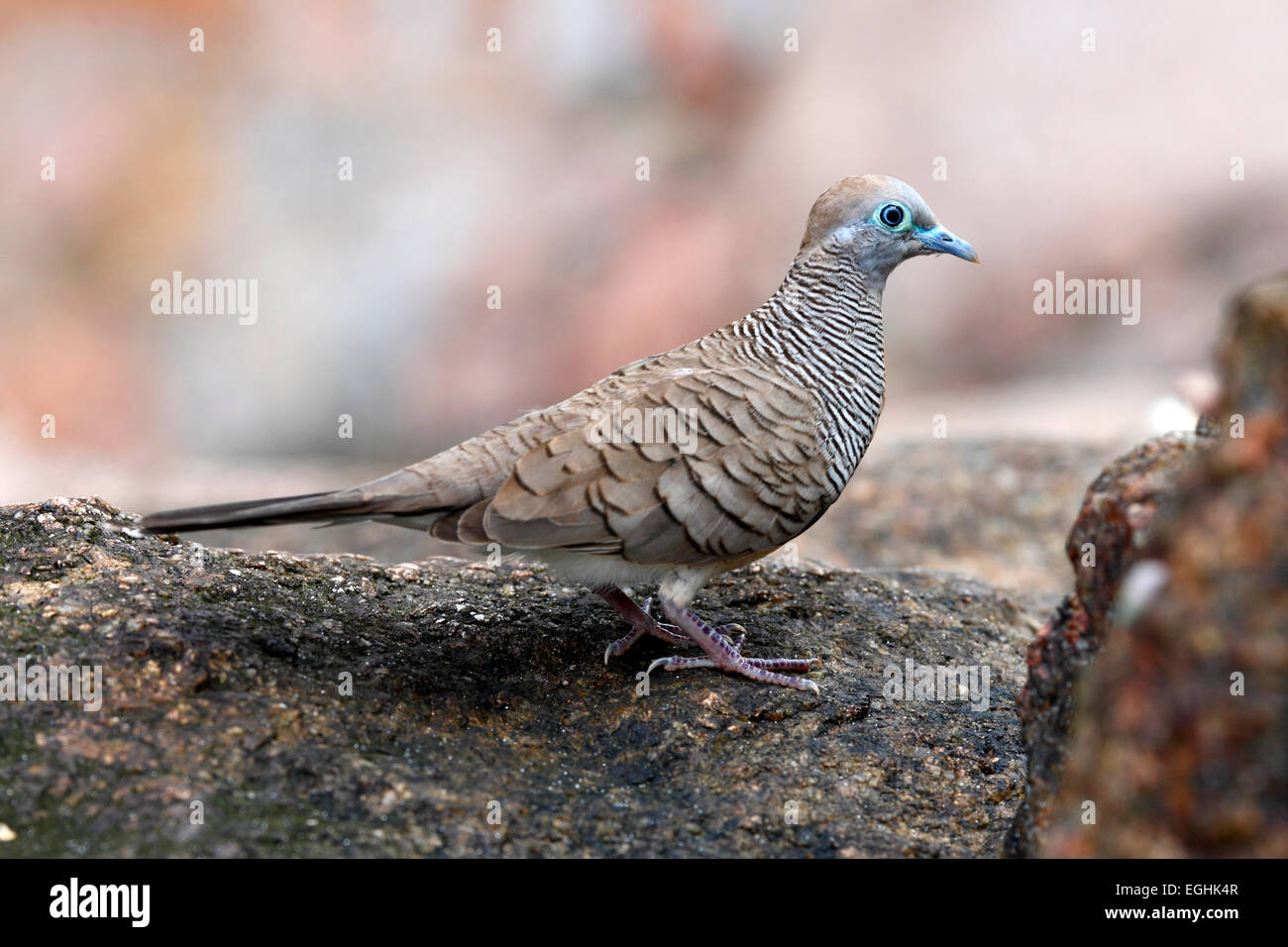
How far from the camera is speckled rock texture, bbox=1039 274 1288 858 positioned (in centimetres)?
215

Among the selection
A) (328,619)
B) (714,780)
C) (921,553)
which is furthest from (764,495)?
(921,553)

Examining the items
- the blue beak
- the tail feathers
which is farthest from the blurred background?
the tail feathers

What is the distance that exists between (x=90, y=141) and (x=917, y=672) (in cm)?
1822

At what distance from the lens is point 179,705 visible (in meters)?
3.50

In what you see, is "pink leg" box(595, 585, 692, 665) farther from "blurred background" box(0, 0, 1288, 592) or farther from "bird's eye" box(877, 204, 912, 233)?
"blurred background" box(0, 0, 1288, 592)

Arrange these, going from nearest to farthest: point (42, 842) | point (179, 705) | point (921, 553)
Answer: point (42, 842) < point (179, 705) < point (921, 553)

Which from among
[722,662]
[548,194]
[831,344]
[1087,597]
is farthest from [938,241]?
[548,194]

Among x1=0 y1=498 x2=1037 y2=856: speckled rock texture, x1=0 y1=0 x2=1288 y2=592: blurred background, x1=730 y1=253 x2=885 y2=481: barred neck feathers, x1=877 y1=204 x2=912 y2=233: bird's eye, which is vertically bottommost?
x1=0 y1=498 x2=1037 y2=856: speckled rock texture

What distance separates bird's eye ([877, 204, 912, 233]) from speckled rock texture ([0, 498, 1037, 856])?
172 cm

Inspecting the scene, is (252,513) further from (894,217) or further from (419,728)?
(894,217)

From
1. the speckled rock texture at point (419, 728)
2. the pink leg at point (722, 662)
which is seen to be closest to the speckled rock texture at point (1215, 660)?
the speckled rock texture at point (419, 728)

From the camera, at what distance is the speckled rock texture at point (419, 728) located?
3.19 m

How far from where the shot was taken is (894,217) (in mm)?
4938
